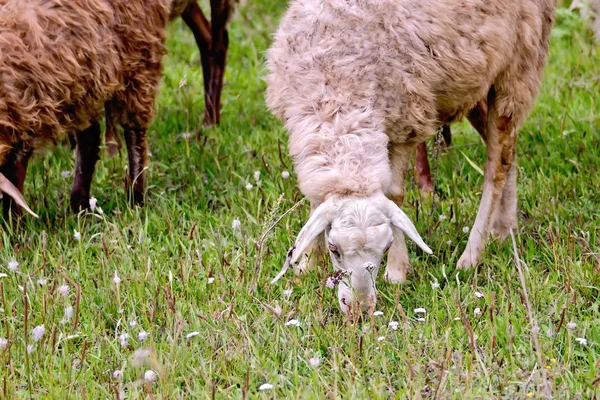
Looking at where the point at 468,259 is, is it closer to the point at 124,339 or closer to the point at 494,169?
the point at 494,169

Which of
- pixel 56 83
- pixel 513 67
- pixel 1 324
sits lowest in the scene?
pixel 1 324

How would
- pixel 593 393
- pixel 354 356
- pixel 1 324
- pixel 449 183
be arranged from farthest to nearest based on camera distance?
1. pixel 449 183
2. pixel 1 324
3. pixel 354 356
4. pixel 593 393

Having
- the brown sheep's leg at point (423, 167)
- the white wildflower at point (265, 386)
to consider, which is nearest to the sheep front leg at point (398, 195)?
the brown sheep's leg at point (423, 167)

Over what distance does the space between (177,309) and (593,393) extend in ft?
5.55

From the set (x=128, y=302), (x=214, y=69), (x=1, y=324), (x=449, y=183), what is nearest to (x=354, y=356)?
(x=128, y=302)

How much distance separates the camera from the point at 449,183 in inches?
210

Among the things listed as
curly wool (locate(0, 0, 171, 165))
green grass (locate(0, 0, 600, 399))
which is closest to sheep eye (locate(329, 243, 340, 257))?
green grass (locate(0, 0, 600, 399))

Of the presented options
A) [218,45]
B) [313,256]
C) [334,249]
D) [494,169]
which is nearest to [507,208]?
[494,169]

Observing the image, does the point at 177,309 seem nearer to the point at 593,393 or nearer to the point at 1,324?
the point at 1,324

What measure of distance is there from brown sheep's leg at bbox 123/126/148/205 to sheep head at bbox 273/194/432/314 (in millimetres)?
1678

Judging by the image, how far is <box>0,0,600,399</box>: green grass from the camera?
332 centimetres

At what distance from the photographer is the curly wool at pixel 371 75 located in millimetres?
3877

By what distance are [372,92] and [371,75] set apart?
7 cm

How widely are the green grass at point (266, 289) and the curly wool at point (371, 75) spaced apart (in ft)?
1.24
